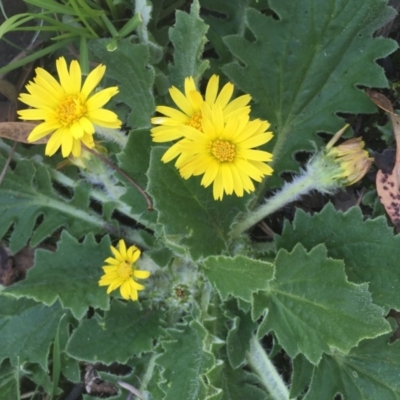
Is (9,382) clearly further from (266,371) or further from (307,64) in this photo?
(307,64)

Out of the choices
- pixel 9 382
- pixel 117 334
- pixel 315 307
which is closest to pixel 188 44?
pixel 315 307

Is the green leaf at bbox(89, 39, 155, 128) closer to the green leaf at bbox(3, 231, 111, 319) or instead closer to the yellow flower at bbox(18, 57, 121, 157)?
the yellow flower at bbox(18, 57, 121, 157)

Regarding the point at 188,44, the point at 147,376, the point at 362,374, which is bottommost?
the point at 147,376

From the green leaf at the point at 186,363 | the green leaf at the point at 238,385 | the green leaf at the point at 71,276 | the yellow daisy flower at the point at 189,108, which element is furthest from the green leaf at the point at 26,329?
the yellow daisy flower at the point at 189,108

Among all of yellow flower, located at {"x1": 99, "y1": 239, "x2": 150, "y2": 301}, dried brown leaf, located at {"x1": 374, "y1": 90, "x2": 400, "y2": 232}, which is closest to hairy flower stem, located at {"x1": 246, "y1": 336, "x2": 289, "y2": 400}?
yellow flower, located at {"x1": 99, "y1": 239, "x2": 150, "y2": 301}

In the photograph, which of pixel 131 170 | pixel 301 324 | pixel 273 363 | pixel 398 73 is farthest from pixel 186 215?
pixel 398 73
